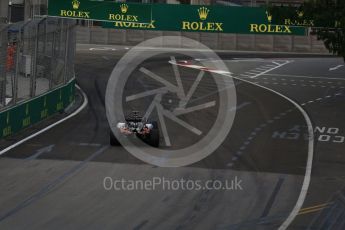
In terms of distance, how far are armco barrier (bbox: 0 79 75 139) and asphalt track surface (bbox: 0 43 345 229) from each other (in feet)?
3.23

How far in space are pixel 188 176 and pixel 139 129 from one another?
385cm

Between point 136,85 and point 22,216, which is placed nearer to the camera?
point 22,216

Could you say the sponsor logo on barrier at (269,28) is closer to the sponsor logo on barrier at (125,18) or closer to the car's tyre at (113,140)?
the sponsor logo on barrier at (125,18)

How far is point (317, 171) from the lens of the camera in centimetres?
2288

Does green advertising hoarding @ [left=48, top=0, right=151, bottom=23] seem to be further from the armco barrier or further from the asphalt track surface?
the armco barrier

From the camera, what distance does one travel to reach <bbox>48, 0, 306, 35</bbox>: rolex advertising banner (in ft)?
137

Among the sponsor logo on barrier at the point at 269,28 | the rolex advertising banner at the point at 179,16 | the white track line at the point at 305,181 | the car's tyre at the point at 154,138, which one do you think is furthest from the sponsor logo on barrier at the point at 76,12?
the car's tyre at the point at 154,138

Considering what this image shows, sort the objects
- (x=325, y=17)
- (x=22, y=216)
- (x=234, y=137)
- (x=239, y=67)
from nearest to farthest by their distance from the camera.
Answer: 1. (x=22, y=216)
2. (x=234, y=137)
3. (x=325, y=17)
4. (x=239, y=67)

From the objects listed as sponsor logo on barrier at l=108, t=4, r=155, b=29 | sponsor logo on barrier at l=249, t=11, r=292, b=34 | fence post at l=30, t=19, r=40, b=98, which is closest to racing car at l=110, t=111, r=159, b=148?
fence post at l=30, t=19, r=40, b=98

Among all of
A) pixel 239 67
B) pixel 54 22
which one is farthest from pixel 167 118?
pixel 239 67

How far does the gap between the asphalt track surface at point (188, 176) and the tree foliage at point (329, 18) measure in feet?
11.2

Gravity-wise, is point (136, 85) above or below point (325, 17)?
below

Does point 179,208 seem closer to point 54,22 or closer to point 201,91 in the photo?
point 54,22

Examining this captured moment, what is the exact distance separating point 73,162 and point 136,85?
20.1m
